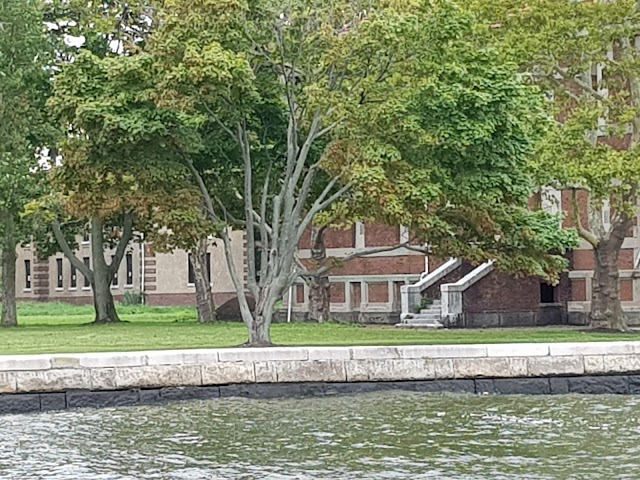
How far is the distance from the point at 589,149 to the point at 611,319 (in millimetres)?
5026

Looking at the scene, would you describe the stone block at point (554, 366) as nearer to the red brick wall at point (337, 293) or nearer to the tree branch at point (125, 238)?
the tree branch at point (125, 238)

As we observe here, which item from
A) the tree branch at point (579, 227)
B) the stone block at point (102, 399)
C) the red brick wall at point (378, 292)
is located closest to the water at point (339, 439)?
the stone block at point (102, 399)

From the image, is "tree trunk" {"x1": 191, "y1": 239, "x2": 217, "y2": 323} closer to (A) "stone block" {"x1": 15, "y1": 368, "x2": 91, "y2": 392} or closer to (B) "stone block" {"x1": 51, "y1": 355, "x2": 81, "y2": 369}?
(B) "stone block" {"x1": 51, "y1": 355, "x2": 81, "y2": 369}

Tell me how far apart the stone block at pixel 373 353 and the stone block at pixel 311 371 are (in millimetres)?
314

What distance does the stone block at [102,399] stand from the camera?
18.8 meters

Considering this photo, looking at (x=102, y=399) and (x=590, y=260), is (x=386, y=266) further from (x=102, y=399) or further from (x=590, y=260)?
(x=102, y=399)

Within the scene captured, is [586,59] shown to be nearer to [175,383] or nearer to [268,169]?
[268,169]

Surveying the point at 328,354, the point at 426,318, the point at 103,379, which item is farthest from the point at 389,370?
the point at 426,318

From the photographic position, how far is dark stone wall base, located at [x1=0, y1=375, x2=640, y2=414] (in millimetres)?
18734

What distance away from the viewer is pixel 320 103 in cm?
2328

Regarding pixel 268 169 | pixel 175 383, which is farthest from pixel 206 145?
pixel 175 383

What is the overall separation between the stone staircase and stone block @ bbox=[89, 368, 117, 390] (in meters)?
17.6

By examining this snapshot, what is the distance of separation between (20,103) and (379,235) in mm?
12788

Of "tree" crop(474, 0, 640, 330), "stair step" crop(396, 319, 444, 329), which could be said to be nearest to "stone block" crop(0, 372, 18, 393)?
"tree" crop(474, 0, 640, 330)
